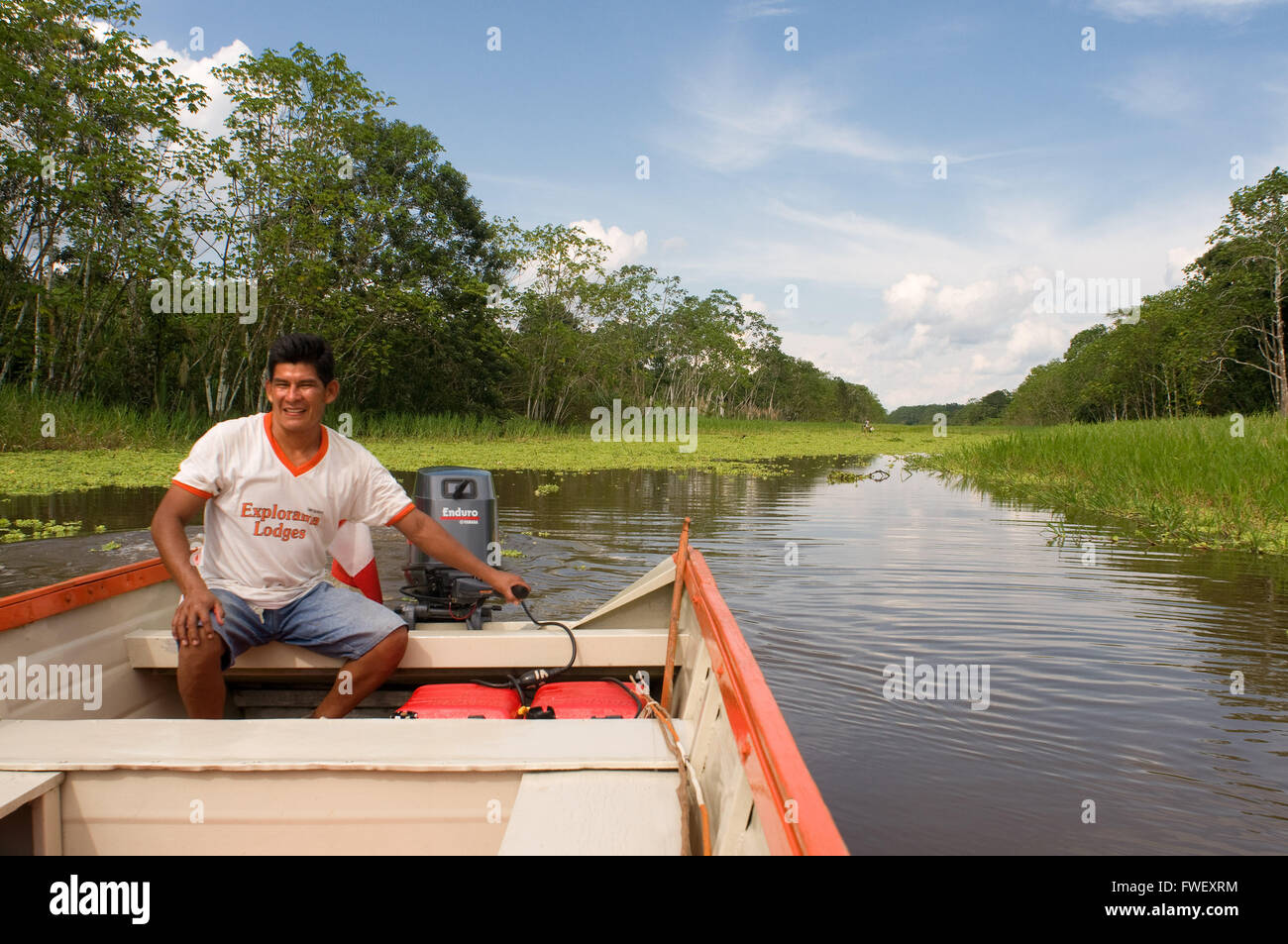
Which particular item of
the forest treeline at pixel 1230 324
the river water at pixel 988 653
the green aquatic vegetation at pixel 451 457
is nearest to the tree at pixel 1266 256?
the forest treeline at pixel 1230 324

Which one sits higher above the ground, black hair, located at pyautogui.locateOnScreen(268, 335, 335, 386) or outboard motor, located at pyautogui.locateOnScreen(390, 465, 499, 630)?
black hair, located at pyautogui.locateOnScreen(268, 335, 335, 386)

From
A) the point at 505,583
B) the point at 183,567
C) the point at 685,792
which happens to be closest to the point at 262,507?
the point at 183,567

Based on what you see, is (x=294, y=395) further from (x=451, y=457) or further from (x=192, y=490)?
(x=451, y=457)

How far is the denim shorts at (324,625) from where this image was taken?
110 inches

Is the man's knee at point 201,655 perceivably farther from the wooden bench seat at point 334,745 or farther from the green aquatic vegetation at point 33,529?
the green aquatic vegetation at point 33,529

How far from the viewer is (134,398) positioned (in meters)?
19.6

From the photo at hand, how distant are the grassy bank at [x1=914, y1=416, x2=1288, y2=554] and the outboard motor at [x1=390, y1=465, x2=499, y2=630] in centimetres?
689

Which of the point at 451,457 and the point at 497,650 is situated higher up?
the point at 451,457

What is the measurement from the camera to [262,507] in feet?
9.05

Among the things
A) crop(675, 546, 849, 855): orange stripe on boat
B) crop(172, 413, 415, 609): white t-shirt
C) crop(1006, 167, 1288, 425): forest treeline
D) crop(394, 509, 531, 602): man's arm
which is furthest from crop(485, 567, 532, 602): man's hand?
crop(1006, 167, 1288, 425): forest treeline

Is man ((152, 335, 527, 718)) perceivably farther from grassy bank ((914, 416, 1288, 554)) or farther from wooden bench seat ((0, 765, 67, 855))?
grassy bank ((914, 416, 1288, 554))

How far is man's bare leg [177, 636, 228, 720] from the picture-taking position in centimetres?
259

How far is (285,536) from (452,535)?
4.17 feet

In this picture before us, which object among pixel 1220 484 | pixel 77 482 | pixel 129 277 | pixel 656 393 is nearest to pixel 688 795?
pixel 1220 484
